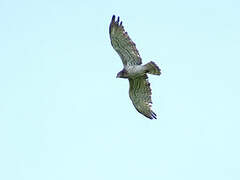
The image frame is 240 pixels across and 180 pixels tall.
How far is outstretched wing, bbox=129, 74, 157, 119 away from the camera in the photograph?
57.3ft

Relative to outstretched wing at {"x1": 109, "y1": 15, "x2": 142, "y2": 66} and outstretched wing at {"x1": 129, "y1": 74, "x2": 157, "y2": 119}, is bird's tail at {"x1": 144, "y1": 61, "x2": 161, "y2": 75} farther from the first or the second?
outstretched wing at {"x1": 129, "y1": 74, "x2": 157, "y2": 119}

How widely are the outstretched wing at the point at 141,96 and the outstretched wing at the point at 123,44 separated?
2.31 feet

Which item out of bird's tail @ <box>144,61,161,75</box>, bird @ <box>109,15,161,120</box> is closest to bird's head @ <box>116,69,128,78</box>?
bird @ <box>109,15,161,120</box>

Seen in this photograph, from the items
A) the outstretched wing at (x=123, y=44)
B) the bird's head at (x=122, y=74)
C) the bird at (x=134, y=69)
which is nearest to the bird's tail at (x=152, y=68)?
the bird at (x=134, y=69)

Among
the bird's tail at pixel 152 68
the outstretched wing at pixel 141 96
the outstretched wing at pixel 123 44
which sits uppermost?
the outstretched wing at pixel 123 44

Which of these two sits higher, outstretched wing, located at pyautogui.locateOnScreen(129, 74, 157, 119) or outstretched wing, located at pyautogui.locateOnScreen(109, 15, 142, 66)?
outstretched wing, located at pyautogui.locateOnScreen(109, 15, 142, 66)

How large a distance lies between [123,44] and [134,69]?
0.67 meters

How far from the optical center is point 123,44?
1673 centimetres

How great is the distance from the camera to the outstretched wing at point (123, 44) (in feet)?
54.5

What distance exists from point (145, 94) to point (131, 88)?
39cm

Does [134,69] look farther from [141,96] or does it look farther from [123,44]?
[141,96]

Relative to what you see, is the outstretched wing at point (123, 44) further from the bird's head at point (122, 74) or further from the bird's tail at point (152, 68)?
the bird's tail at point (152, 68)

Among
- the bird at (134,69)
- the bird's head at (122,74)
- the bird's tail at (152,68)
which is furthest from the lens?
the bird's head at (122,74)

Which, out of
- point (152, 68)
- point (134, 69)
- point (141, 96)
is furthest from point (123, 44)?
point (141, 96)
